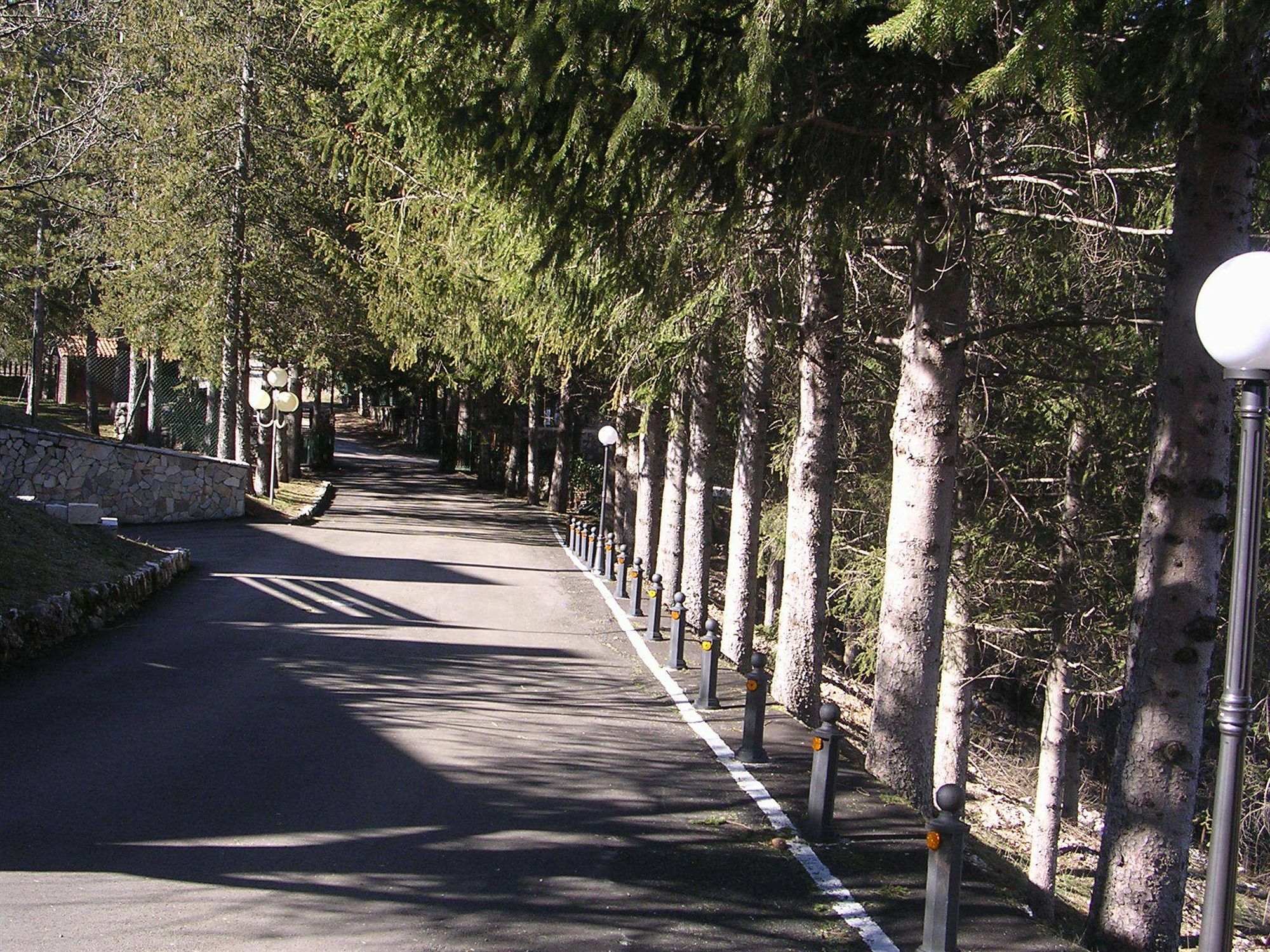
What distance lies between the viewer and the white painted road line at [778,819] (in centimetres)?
561

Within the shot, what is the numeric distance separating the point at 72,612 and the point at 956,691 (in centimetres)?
1129

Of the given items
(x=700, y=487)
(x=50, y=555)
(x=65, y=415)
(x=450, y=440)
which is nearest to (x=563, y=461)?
(x=450, y=440)

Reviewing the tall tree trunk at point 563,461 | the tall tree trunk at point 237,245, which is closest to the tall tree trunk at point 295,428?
the tall tree trunk at point 563,461

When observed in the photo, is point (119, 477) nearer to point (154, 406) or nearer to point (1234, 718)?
point (154, 406)

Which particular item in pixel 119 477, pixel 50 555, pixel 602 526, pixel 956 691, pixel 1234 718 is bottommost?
pixel 956 691

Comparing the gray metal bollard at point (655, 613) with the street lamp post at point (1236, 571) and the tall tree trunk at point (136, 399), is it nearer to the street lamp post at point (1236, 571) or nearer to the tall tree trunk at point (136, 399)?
the street lamp post at point (1236, 571)

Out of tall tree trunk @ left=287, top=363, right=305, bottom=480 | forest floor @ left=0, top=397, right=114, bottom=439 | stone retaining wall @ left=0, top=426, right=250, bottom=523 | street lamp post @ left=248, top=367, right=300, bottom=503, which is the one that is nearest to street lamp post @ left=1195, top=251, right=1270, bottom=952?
stone retaining wall @ left=0, top=426, right=250, bottom=523

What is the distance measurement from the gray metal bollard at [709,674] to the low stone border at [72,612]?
6308 mm

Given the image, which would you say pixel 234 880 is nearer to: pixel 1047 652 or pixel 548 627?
pixel 548 627

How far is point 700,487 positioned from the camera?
53.3 feet

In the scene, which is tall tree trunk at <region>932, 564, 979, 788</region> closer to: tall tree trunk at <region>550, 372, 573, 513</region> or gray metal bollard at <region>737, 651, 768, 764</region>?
gray metal bollard at <region>737, 651, 768, 764</region>

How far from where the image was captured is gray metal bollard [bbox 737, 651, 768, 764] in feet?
28.1

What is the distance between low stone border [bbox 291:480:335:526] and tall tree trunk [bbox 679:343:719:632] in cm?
1239

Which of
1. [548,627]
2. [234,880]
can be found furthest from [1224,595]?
[234,880]
